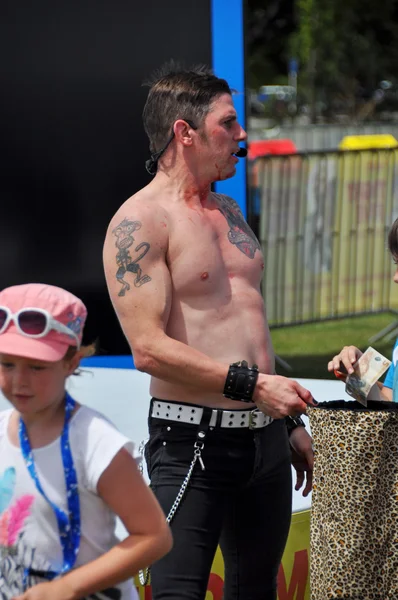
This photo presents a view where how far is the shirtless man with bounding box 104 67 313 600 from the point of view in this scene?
2.83m

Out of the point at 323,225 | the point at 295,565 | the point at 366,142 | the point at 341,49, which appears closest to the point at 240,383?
the point at 295,565

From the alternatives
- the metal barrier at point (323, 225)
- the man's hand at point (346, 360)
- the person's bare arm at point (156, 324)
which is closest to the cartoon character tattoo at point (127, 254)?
the person's bare arm at point (156, 324)

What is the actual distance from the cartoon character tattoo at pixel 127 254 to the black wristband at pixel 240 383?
34 centimetres

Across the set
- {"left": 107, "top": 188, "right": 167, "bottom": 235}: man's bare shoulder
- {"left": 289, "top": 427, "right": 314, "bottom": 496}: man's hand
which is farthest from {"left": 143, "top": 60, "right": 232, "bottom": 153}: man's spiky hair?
{"left": 289, "top": 427, "right": 314, "bottom": 496}: man's hand

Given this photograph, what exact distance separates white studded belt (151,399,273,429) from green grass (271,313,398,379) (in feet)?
24.1

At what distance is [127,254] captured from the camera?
9.44 feet

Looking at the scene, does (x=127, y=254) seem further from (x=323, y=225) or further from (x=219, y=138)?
(x=323, y=225)

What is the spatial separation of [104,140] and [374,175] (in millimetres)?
4748

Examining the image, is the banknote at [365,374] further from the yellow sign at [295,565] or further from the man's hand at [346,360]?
the yellow sign at [295,565]

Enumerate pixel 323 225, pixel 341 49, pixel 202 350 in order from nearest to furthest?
pixel 202 350
pixel 323 225
pixel 341 49

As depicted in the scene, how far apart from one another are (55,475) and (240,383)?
2.60ft

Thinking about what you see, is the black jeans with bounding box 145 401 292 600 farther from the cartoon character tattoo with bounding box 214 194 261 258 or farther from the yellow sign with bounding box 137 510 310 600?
the yellow sign with bounding box 137 510 310 600

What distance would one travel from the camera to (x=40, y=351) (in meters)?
2.10

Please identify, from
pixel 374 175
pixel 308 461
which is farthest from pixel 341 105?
pixel 308 461
